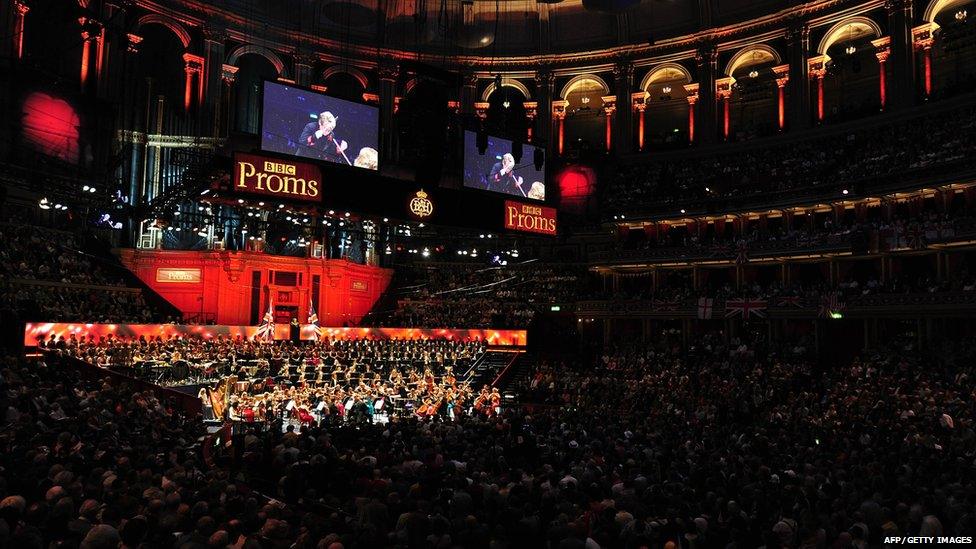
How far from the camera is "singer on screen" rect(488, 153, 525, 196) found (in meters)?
31.1

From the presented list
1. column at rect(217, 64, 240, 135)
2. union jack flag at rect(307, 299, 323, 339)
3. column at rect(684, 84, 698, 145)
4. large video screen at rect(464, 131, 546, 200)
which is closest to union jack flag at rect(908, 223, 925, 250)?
large video screen at rect(464, 131, 546, 200)

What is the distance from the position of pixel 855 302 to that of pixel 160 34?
41.2 metres

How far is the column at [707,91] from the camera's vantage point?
154 feet

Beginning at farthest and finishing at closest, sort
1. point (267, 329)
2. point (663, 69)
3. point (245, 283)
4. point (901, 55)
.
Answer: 1. point (663, 69)
2. point (245, 283)
3. point (901, 55)
4. point (267, 329)

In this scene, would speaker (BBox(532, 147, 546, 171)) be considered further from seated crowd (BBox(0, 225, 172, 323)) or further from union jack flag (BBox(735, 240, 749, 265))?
seated crowd (BBox(0, 225, 172, 323))

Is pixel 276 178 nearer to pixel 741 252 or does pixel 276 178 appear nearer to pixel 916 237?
pixel 741 252

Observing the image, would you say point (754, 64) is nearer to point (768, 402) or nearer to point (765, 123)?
point (765, 123)

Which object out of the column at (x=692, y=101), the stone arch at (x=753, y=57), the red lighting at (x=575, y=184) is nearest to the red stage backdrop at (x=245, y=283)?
the red lighting at (x=575, y=184)

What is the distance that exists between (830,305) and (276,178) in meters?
25.3

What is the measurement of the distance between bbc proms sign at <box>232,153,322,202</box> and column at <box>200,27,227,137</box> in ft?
64.8

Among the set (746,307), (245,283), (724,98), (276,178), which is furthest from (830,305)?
(245,283)

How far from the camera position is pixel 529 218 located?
32.0m

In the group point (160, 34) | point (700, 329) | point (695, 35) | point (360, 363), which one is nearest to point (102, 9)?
point (160, 34)

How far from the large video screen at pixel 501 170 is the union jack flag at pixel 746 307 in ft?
39.3
